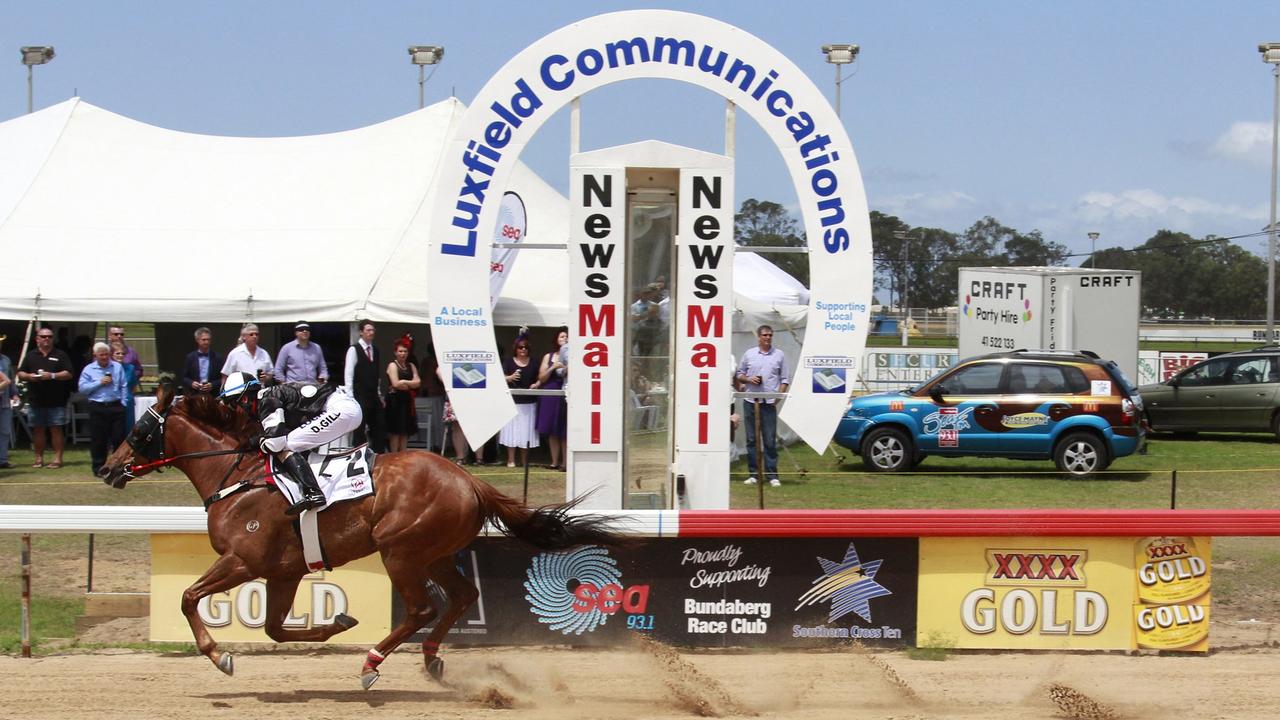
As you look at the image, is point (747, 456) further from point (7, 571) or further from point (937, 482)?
point (7, 571)

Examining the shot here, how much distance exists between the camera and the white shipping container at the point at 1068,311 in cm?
2102

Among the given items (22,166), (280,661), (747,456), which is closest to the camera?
(280,661)

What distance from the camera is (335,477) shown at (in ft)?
24.2

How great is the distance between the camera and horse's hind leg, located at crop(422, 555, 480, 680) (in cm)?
755

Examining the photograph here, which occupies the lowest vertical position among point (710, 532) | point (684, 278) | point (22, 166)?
point (710, 532)

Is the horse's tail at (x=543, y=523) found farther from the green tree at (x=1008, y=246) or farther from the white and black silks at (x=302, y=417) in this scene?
the green tree at (x=1008, y=246)

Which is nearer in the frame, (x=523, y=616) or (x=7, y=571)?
(x=523, y=616)

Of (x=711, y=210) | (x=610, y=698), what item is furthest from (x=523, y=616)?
(x=711, y=210)

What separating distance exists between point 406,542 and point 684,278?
279cm

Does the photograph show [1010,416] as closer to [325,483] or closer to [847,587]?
[847,587]

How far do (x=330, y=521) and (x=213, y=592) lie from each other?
0.74 m

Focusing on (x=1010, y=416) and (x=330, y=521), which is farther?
(x=1010, y=416)

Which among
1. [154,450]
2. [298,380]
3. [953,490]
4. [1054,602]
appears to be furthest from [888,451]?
[154,450]

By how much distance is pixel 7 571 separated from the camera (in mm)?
10062
